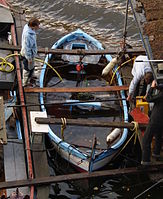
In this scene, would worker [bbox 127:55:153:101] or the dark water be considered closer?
worker [bbox 127:55:153:101]

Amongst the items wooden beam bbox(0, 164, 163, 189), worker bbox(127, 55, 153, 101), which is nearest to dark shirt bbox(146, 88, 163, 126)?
worker bbox(127, 55, 153, 101)

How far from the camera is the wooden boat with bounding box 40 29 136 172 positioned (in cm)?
1041

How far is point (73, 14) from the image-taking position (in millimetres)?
19062

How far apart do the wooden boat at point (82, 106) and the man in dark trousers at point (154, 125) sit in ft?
3.47

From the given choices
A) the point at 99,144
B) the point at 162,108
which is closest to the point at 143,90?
the point at 99,144

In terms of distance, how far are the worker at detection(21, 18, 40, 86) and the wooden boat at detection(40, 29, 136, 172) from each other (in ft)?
2.15

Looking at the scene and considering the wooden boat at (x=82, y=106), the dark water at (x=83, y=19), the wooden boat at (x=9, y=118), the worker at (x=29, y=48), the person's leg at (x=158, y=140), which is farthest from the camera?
the dark water at (x=83, y=19)

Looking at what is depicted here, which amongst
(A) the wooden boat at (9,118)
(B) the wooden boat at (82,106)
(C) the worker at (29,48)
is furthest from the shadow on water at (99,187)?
→ (C) the worker at (29,48)

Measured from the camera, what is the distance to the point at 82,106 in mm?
12023

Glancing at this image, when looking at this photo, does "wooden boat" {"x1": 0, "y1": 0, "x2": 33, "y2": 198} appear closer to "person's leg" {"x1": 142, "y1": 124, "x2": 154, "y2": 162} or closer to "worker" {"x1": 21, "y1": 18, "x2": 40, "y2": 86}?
"worker" {"x1": 21, "y1": 18, "x2": 40, "y2": 86}

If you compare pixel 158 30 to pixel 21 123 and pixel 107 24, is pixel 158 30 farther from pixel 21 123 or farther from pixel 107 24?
pixel 107 24

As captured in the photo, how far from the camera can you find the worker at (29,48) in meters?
10.8

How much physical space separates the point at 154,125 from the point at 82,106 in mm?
3354

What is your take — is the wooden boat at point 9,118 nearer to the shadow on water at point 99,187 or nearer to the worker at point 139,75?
the shadow on water at point 99,187
